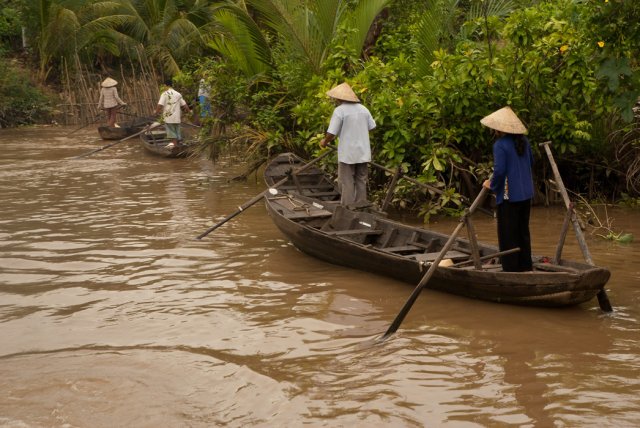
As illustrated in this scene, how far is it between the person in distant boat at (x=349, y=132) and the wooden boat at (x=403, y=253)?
35 centimetres

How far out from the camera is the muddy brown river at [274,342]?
174 inches

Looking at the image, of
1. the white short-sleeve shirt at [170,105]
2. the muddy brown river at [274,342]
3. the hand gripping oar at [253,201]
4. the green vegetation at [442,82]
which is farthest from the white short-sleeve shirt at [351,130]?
the white short-sleeve shirt at [170,105]

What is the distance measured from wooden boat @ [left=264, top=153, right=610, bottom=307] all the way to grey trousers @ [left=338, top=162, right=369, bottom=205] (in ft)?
0.54

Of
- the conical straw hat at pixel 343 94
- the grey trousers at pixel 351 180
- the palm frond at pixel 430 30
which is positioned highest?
the palm frond at pixel 430 30

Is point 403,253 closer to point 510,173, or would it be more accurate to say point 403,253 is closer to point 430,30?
point 510,173

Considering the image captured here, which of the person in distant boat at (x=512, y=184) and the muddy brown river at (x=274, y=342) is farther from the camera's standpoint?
the person in distant boat at (x=512, y=184)

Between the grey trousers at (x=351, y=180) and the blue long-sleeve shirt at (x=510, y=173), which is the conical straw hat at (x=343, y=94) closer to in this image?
the grey trousers at (x=351, y=180)

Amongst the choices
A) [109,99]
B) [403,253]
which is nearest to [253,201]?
[403,253]

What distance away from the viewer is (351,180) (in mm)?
8570

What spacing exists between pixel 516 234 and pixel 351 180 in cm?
285

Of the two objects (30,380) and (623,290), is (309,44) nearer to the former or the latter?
(623,290)

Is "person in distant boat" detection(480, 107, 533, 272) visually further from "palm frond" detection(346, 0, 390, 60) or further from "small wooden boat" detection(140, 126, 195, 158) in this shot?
"small wooden boat" detection(140, 126, 195, 158)

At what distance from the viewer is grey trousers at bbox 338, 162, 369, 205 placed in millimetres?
8547

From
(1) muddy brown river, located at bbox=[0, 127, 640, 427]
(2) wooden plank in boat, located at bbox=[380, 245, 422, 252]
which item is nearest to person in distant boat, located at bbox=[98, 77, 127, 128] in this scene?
(1) muddy brown river, located at bbox=[0, 127, 640, 427]
